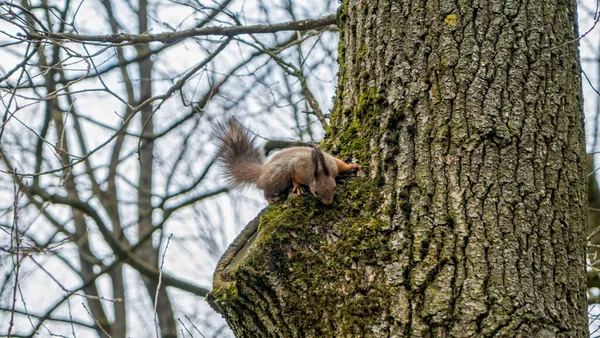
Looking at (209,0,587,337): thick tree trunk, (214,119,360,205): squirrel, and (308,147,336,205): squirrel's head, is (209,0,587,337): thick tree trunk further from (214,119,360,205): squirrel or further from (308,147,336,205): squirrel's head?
(214,119,360,205): squirrel

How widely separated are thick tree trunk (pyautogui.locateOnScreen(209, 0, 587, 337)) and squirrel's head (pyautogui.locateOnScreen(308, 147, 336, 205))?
0.15 ft

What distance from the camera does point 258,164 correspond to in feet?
11.4

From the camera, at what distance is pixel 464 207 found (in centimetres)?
178

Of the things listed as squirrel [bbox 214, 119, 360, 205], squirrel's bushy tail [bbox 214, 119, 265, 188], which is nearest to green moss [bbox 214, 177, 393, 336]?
squirrel [bbox 214, 119, 360, 205]

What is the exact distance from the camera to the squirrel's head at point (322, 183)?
2.01 metres

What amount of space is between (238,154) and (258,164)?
0.13m

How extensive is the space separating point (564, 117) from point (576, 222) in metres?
0.34

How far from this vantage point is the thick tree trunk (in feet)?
5.52

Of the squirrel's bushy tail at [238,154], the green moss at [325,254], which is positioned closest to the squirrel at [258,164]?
the squirrel's bushy tail at [238,154]

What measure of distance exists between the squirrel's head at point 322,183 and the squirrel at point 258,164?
0.03 m

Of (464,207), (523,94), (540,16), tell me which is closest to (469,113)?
(523,94)

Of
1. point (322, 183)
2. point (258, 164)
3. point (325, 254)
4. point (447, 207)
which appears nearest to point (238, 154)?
point (258, 164)

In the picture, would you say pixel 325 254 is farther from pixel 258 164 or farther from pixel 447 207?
pixel 258 164

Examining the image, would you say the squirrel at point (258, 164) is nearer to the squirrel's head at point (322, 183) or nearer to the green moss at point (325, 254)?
the squirrel's head at point (322, 183)
